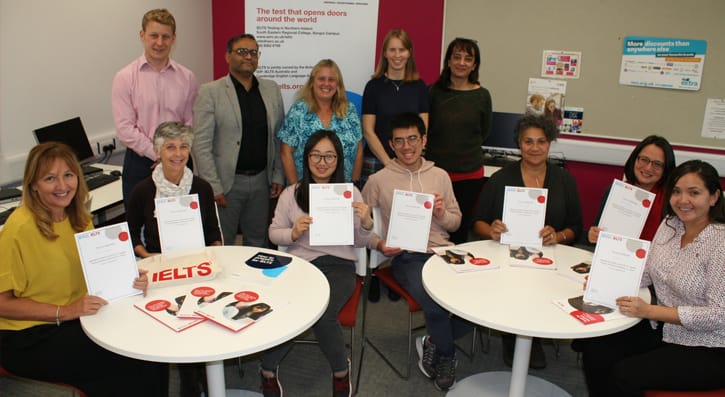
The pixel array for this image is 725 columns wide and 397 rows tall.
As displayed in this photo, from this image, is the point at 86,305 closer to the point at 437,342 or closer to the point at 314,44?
the point at 437,342

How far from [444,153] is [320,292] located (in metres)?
1.87

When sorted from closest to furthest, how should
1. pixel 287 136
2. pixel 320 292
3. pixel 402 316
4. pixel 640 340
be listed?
pixel 320 292 → pixel 640 340 → pixel 287 136 → pixel 402 316

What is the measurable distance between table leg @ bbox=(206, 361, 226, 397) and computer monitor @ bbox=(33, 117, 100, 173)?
2105 mm

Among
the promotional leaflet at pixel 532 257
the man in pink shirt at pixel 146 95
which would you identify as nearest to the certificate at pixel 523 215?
the promotional leaflet at pixel 532 257

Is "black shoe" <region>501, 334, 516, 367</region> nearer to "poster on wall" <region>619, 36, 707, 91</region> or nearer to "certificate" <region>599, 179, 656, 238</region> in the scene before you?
"certificate" <region>599, 179, 656, 238</region>

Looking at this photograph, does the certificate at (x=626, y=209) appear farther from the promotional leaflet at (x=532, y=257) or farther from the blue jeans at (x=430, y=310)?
the blue jeans at (x=430, y=310)

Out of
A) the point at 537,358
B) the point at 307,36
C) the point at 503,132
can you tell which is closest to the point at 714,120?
the point at 503,132

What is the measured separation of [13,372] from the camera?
232 cm

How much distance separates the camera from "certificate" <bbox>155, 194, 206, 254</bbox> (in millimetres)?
2590

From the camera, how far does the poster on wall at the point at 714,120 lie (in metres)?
4.77

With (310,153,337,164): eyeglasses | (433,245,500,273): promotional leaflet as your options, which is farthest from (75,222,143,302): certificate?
(433,245,500,273): promotional leaflet

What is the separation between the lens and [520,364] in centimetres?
276

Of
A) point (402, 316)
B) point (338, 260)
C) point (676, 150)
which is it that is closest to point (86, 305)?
point (338, 260)

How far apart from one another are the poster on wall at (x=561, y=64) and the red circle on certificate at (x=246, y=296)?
12.7ft
